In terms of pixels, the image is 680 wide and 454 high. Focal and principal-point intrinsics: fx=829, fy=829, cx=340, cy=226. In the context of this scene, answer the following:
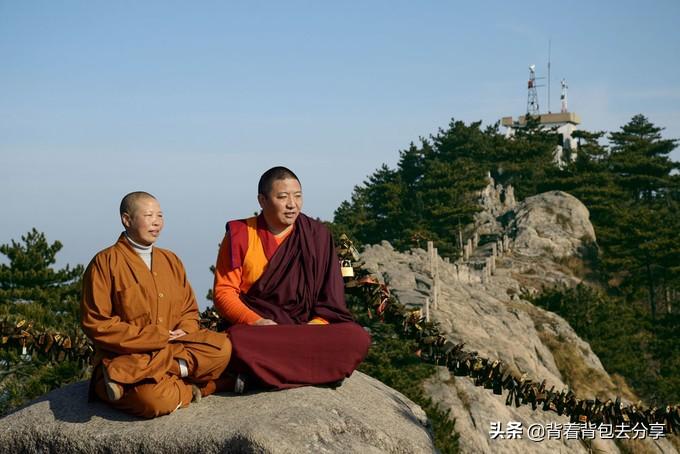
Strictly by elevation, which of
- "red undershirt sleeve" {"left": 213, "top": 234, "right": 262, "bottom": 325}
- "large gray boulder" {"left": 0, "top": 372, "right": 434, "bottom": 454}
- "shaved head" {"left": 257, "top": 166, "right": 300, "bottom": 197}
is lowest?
"large gray boulder" {"left": 0, "top": 372, "right": 434, "bottom": 454}

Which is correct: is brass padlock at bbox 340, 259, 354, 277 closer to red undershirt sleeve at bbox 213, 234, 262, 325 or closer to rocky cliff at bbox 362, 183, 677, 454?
red undershirt sleeve at bbox 213, 234, 262, 325

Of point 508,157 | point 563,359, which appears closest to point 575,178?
point 508,157

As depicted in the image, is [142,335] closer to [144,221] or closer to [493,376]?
[144,221]

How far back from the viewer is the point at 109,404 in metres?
5.93

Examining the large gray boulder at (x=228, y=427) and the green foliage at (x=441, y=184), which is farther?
the green foliage at (x=441, y=184)

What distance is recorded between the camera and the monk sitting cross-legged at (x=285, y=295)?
6.03 m

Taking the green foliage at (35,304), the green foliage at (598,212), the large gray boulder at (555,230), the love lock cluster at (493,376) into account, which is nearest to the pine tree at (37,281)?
the green foliage at (35,304)

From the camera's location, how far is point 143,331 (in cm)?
562

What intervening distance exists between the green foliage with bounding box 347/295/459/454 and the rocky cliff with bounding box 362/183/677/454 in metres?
0.86

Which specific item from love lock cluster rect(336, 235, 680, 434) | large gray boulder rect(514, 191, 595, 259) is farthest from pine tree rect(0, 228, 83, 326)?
large gray boulder rect(514, 191, 595, 259)

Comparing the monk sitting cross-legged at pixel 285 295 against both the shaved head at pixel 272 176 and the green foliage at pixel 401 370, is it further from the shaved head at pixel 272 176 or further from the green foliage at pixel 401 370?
the green foliage at pixel 401 370

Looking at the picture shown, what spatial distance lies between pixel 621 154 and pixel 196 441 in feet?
194

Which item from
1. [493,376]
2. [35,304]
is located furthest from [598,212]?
[493,376]

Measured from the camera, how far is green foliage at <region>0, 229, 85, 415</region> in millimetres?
14906
